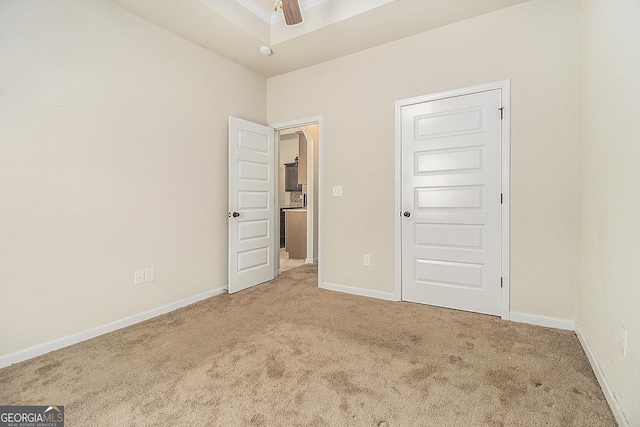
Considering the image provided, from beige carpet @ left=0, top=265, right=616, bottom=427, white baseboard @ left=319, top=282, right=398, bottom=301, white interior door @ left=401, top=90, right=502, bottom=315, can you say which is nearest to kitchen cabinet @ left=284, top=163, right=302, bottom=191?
white baseboard @ left=319, top=282, right=398, bottom=301

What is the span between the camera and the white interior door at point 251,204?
335 cm

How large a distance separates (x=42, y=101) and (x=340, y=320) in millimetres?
2794

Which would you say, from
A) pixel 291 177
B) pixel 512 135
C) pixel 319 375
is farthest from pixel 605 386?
pixel 291 177

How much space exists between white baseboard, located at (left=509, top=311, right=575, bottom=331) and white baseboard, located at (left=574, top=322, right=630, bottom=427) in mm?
191

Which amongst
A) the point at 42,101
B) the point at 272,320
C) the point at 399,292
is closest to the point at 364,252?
the point at 399,292

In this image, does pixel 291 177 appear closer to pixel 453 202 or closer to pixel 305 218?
pixel 305 218

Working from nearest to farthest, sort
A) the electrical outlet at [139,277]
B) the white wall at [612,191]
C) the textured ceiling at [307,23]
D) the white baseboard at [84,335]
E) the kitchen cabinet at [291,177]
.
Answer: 1. the white wall at [612,191]
2. the white baseboard at [84,335]
3. the textured ceiling at [307,23]
4. the electrical outlet at [139,277]
5. the kitchen cabinet at [291,177]

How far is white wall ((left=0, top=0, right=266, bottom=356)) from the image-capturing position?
6.32 ft

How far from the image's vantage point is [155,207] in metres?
2.72

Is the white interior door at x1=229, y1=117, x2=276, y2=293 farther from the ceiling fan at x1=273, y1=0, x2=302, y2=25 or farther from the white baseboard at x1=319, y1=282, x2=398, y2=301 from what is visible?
the ceiling fan at x1=273, y1=0, x2=302, y2=25

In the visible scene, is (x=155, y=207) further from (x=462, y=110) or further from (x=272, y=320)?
(x=462, y=110)

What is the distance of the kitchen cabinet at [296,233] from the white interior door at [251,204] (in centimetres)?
146

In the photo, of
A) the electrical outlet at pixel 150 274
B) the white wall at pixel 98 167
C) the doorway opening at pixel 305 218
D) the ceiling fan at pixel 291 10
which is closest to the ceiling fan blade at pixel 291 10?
the ceiling fan at pixel 291 10

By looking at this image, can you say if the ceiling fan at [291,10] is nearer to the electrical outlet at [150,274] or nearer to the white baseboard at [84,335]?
the electrical outlet at [150,274]
